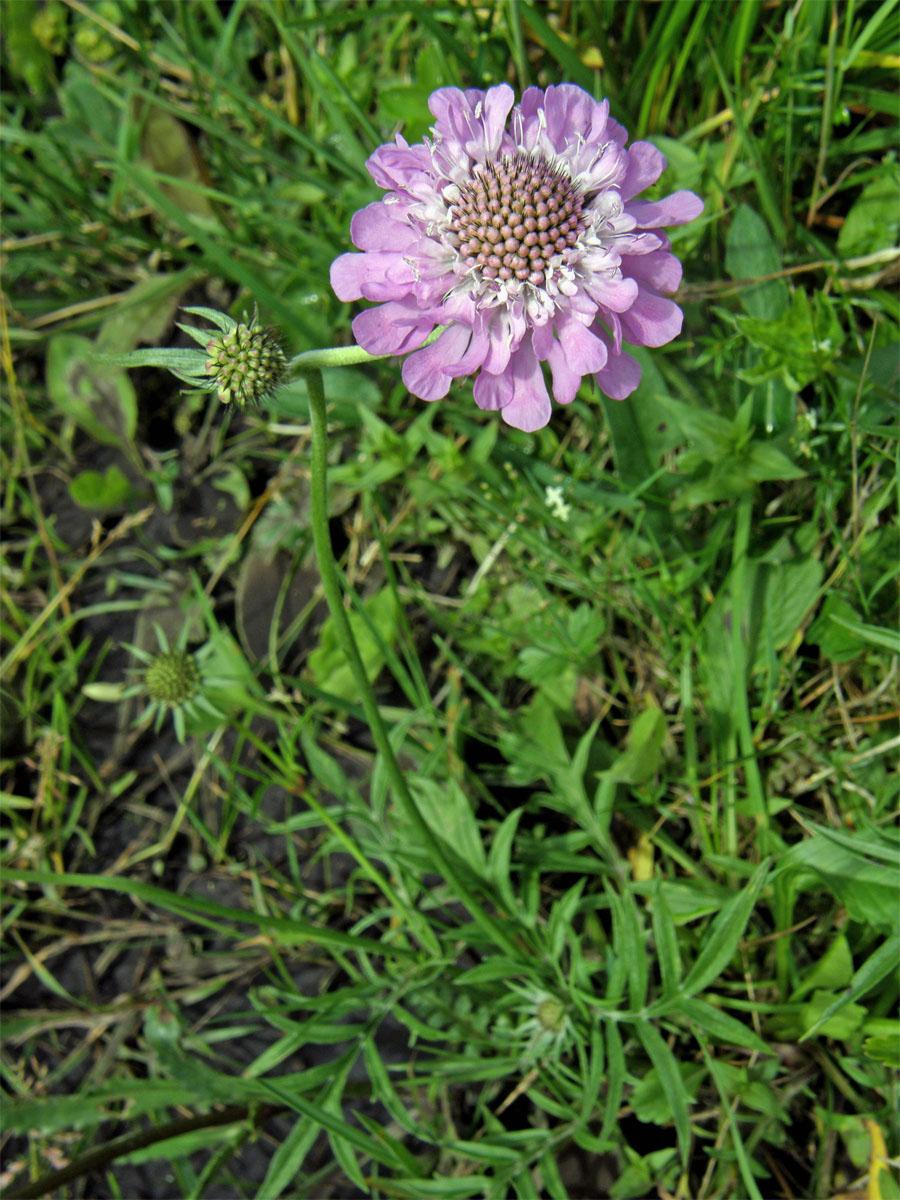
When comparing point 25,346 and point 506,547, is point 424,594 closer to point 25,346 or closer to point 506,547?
point 506,547

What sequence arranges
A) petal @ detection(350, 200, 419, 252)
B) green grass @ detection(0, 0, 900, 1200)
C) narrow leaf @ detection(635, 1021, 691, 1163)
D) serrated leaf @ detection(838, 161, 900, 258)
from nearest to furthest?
petal @ detection(350, 200, 419, 252)
narrow leaf @ detection(635, 1021, 691, 1163)
green grass @ detection(0, 0, 900, 1200)
serrated leaf @ detection(838, 161, 900, 258)

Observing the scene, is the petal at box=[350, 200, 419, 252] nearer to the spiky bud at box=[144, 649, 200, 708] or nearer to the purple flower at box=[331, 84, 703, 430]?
the purple flower at box=[331, 84, 703, 430]

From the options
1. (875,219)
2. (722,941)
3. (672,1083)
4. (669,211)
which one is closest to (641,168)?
(669,211)

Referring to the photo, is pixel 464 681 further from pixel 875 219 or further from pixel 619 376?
pixel 875 219

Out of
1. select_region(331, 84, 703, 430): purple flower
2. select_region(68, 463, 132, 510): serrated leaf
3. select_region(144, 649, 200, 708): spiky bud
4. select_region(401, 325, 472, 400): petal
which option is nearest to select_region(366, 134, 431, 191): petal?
select_region(331, 84, 703, 430): purple flower

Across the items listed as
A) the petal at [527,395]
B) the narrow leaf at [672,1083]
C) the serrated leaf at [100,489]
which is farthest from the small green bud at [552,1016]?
the serrated leaf at [100,489]

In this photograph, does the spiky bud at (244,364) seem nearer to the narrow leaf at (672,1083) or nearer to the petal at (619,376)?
the petal at (619,376)
